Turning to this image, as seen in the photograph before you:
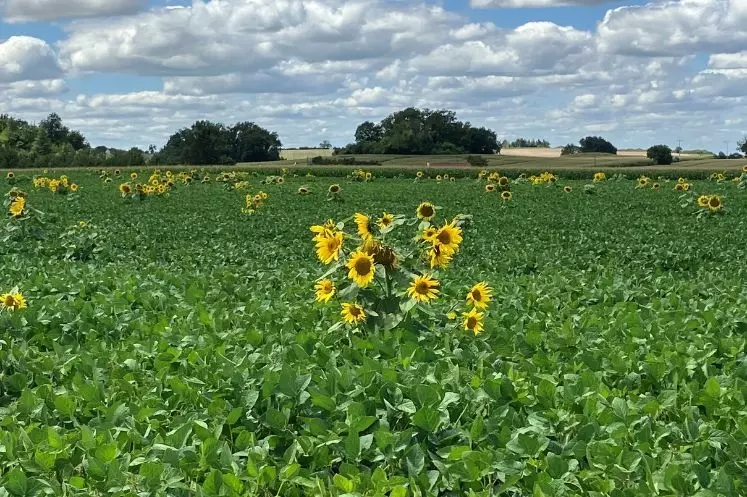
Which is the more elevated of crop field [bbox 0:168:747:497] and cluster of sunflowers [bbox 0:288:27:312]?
cluster of sunflowers [bbox 0:288:27:312]

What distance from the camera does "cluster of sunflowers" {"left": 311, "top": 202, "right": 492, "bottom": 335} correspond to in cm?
616

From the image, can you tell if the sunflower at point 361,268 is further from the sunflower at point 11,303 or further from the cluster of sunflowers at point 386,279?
the sunflower at point 11,303

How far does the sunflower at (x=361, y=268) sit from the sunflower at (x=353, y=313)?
159mm

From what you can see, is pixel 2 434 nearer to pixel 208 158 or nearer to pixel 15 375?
pixel 15 375

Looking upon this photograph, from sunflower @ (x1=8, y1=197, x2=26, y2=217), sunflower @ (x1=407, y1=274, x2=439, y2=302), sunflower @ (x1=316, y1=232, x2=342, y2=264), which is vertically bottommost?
sunflower @ (x1=407, y1=274, x2=439, y2=302)

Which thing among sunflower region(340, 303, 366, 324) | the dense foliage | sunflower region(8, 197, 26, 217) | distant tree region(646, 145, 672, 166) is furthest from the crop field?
the dense foliage

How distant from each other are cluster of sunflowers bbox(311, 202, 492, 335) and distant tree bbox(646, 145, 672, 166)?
64.8m

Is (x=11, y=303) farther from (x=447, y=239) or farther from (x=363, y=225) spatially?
(x=447, y=239)

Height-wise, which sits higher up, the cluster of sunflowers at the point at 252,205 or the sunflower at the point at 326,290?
the sunflower at the point at 326,290

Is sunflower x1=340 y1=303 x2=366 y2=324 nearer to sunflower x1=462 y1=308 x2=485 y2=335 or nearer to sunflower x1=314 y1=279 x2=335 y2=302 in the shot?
sunflower x1=314 y1=279 x2=335 y2=302

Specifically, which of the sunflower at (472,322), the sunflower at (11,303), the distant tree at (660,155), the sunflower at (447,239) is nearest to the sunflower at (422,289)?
the sunflower at (472,322)

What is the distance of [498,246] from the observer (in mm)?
15516

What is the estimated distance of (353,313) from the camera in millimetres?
6176

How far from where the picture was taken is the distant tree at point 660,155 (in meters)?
68.0
